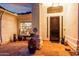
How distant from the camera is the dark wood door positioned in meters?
1.66

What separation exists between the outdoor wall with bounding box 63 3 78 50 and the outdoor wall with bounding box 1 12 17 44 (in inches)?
28.2

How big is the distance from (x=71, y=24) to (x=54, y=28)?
25 centimetres

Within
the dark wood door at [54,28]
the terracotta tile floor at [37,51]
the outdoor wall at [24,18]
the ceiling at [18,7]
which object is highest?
the ceiling at [18,7]

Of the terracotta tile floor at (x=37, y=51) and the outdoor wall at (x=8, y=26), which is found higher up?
the outdoor wall at (x=8, y=26)

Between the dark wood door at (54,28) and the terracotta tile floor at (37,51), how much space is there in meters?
0.09

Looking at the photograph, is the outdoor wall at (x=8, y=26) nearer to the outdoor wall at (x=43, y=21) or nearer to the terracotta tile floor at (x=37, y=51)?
the terracotta tile floor at (x=37, y=51)

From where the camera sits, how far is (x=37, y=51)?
Result: 1652 mm

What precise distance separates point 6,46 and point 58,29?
0.77 m

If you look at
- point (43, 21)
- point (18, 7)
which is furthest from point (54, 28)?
point (18, 7)

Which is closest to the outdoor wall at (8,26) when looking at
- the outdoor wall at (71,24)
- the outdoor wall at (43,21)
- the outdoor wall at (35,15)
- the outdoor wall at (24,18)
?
the outdoor wall at (24,18)

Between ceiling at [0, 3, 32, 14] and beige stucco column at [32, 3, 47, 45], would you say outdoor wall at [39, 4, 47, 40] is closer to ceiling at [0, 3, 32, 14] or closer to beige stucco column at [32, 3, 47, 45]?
beige stucco column at [32, 3, 47, 45]

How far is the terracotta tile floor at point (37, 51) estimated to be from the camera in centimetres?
162

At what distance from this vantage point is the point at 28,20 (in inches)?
64.4

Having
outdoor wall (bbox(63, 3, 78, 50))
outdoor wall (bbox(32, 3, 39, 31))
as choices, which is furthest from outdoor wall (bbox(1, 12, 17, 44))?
outdoor wall (bbox(63, 3, 78, 50))
